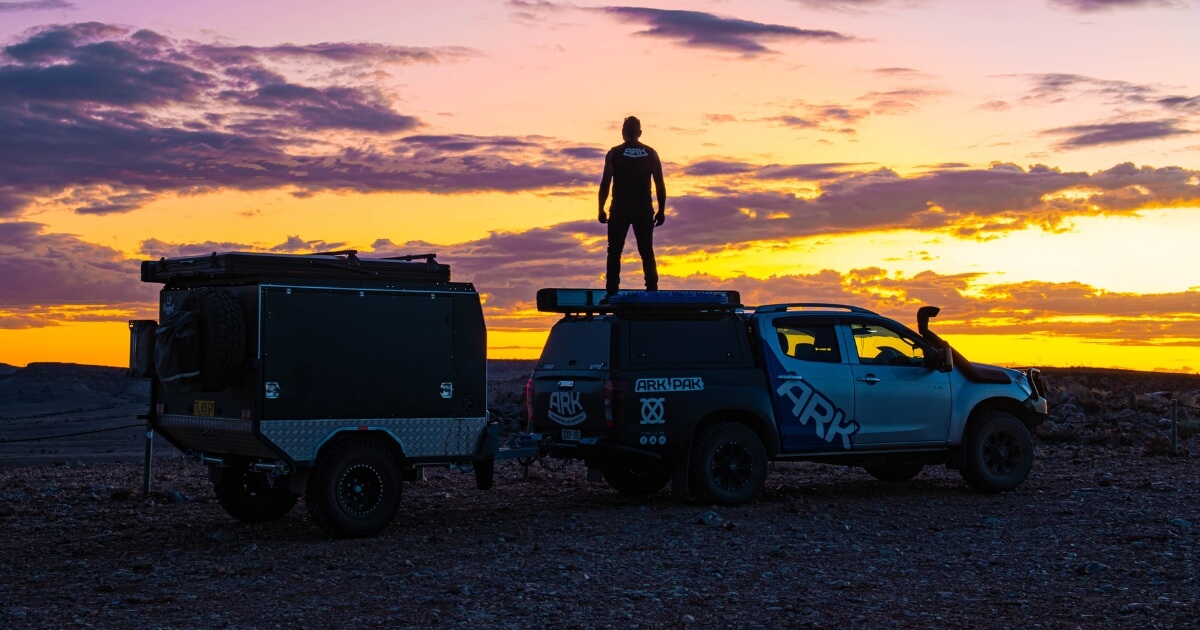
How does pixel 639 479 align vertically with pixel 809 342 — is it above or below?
below

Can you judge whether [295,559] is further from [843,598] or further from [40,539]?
[843,598]

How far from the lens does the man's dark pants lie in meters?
16.0

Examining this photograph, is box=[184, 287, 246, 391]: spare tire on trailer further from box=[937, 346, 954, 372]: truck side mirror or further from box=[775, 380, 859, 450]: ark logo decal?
box=[937, 346, 954, 372]: truck side mirror

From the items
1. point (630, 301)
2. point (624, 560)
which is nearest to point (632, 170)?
point (630, 301)

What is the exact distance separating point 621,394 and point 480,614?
488 cm

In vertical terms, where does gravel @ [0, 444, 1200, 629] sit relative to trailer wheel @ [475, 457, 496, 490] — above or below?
below

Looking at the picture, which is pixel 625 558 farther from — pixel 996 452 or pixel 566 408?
pixel 996 452

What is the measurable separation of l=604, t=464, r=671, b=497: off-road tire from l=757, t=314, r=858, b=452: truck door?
177 centimetres

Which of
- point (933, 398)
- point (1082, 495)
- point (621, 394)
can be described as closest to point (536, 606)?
point (621, 394)

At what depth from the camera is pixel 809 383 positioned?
46.8 feet

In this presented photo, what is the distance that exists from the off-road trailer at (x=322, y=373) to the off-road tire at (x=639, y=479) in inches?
97.8

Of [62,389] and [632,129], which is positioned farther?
[62,389]

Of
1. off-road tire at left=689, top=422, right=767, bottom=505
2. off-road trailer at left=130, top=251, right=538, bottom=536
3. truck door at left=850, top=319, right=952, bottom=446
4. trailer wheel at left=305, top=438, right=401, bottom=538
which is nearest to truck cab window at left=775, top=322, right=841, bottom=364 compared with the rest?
truck door at left=850, top=319, right=952, bottom=446

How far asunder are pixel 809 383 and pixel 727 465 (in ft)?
4.57
